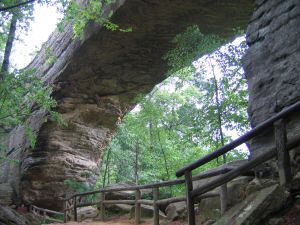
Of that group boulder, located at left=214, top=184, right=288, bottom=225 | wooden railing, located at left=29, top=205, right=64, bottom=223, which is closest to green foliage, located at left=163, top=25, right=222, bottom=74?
boulder, located at left=214, top=184, right=288, bottom=225

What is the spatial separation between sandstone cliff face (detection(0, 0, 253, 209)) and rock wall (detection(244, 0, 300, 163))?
4.45 metres

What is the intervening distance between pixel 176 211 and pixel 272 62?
3.44 m

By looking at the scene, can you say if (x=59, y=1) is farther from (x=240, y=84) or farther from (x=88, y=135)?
(x=88, y=135)

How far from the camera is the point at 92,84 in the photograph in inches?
572

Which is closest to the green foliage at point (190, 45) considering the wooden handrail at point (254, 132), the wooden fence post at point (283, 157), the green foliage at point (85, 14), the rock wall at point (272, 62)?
the green foliage at point (85, 14)

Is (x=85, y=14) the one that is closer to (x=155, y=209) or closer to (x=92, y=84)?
(x=92, y=84)

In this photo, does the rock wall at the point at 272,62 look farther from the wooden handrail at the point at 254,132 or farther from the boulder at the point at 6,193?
the boulder at the point at 6,193

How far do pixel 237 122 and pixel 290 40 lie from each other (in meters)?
4.42

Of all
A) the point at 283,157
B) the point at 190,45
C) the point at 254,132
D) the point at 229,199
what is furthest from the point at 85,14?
the point at 283,157

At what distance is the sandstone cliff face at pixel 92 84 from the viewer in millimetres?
10336

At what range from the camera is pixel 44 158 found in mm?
15000

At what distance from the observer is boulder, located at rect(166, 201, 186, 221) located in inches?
265

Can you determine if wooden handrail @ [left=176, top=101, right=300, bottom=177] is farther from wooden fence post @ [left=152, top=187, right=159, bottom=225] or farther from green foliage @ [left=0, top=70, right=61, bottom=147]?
green foliage @ [left=0, top=70, right=61, bottom=147]

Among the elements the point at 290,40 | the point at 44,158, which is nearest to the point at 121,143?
the point at 44,158
